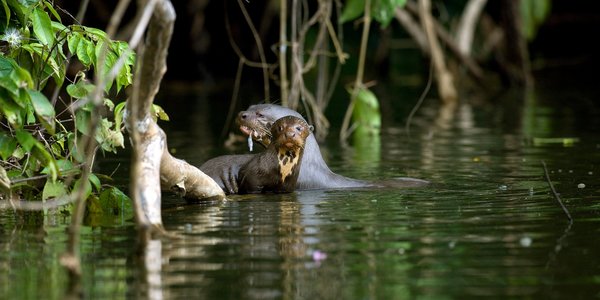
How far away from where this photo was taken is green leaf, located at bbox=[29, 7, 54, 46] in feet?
16.8

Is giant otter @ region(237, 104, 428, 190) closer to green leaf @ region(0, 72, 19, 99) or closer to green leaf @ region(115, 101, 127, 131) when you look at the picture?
green leaf @ region(115, 101, 127, 131)

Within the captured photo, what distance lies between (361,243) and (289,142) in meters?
1.80

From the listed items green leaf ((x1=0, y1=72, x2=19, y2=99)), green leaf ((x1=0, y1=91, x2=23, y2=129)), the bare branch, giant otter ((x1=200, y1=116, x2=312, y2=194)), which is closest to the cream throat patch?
giant otter ((x1=200, y1=116, x2=312, y2=194))

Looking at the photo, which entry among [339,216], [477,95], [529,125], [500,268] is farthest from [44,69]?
[477,95]

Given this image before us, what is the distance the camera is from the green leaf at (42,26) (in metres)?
5.11

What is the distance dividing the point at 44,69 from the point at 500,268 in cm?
236

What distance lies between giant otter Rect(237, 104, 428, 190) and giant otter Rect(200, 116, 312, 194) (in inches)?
4.5

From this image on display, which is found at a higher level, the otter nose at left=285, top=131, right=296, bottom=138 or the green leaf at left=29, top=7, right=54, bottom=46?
the green leaf at left=29, top=7, right=54, bottom=46

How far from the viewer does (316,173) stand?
6.63m

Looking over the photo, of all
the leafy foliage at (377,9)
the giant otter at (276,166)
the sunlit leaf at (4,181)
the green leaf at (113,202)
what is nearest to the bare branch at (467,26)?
the leafy foliage at (377,9)

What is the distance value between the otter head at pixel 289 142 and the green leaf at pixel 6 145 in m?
1.74

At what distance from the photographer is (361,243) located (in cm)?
459

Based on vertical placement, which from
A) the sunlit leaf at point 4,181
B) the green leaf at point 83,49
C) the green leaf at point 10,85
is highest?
the green leaf at point 83,49

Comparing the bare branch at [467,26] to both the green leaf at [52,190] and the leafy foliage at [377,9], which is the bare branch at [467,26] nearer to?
the leafy foliage at [377,9]
